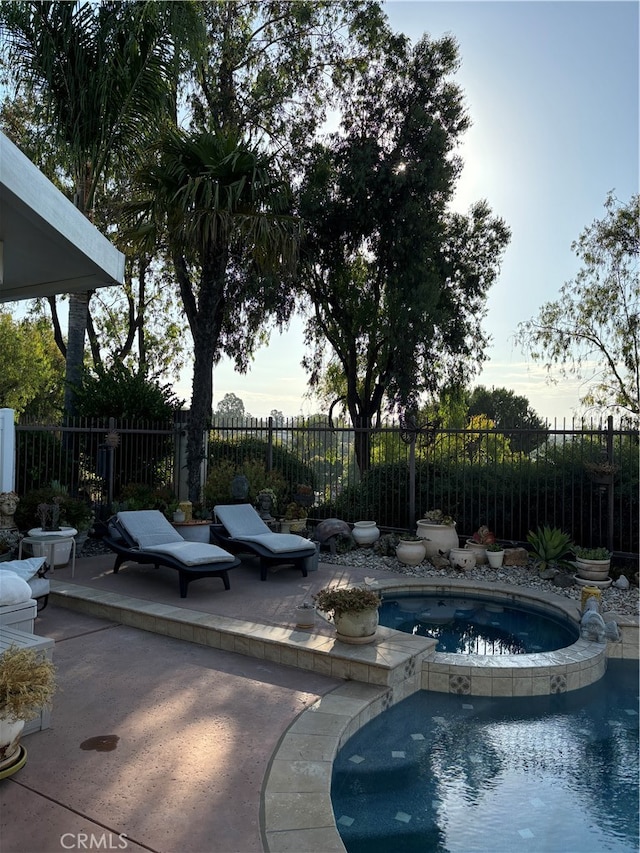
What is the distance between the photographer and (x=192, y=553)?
24.1 ft

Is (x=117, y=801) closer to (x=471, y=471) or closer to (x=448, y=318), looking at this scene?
(x=471, y=471)

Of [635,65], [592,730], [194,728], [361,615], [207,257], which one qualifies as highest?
[635,65]

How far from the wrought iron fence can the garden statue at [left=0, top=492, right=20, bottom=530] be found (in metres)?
1.85

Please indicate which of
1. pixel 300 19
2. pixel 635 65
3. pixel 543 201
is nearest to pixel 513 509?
pixel 543 201

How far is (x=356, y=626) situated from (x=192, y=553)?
2.64m

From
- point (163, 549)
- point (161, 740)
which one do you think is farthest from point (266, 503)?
point (161, 740)

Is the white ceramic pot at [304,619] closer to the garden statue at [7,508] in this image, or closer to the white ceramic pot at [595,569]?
the white ceramic pot at [595,569]

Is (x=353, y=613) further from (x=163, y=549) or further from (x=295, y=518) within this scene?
(x=295, y=518)

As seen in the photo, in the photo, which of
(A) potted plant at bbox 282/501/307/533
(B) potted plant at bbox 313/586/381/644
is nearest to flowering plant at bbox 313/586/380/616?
(B) potted plant at bbox 313/586/381/644

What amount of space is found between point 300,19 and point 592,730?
18.8 m

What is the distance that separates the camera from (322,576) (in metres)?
8.70

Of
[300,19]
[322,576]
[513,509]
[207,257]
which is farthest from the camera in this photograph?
[300,19]

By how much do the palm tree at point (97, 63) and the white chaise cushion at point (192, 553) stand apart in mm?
7526

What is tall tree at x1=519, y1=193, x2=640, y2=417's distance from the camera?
18.7 m
